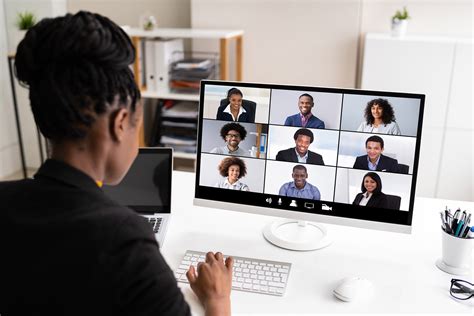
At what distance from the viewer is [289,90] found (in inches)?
58.2

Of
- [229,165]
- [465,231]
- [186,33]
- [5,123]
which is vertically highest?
[186,33]

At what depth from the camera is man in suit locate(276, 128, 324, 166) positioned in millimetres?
1470

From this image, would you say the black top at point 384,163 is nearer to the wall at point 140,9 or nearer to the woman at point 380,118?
the woman at point 380,118

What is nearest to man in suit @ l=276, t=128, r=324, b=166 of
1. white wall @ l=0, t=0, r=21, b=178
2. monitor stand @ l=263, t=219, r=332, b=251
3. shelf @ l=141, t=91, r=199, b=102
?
monitor stand @ l=263, t=219, r=332, b=251

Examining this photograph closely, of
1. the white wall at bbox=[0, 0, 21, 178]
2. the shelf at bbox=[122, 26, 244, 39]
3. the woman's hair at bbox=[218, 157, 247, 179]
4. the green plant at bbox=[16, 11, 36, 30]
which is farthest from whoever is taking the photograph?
the white wall at bbox=[0, 0, 21, 178]

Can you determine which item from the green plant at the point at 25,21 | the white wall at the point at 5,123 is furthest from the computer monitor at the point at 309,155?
the white wall at the point at 5,123

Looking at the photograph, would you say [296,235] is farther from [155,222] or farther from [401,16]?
[401,16]

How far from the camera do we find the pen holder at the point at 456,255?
139 centimetres

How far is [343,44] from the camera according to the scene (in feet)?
10.6

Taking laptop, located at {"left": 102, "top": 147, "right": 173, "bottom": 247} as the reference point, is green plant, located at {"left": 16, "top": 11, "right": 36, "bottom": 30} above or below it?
above

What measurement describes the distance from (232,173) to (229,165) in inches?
1.0

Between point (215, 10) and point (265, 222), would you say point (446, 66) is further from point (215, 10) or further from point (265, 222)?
point (265, 222)

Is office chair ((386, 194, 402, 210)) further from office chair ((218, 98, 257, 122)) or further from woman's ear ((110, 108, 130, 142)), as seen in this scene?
woman's ear ((110, 108, 130, 142))

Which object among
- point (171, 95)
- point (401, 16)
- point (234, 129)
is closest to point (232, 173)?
point (234, 129)
